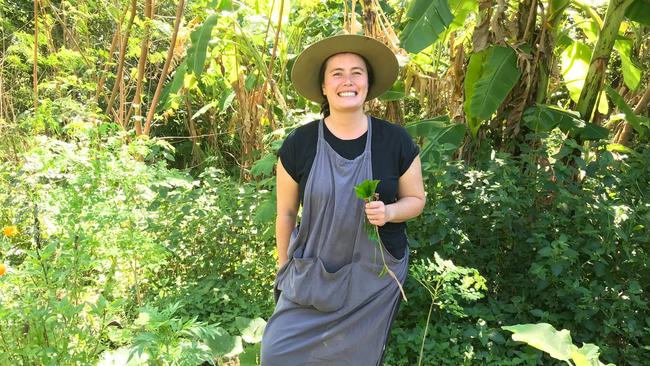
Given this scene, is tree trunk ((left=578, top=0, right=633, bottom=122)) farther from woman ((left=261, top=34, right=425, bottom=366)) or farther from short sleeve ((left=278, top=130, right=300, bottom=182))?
short sleeve ((left=278, top=130, right=300, bottom=182))

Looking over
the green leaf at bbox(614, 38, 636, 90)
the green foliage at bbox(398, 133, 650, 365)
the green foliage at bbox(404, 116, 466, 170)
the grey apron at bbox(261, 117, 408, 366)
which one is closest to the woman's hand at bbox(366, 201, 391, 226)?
the grey apron at bbox(261, 117, 408, 366)

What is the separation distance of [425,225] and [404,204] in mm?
1056

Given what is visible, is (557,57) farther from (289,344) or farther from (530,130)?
(289,344)

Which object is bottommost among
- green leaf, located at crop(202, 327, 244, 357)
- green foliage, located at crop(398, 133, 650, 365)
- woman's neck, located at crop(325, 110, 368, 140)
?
green leaf, located at crop(202, 327, 244, 357)

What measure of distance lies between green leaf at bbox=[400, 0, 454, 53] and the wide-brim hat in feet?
4.67

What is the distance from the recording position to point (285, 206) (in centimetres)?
217

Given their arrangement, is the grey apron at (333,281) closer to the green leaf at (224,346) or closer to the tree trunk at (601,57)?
the green leaf at (224,346)

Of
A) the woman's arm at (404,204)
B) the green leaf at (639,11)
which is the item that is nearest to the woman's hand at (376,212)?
the woman's arm at (404,204)

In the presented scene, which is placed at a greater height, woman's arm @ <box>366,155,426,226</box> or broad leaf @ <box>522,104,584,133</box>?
broad leaf @ <box>522,104,584,133</box>

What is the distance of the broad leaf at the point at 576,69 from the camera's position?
14.4ft

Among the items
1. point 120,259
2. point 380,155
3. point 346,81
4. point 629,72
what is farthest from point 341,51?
point 629,72

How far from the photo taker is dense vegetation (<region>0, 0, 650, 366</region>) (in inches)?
88.9

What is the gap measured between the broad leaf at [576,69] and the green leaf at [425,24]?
4.43ft

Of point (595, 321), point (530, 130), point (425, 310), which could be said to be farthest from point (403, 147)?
point (530, 130)
